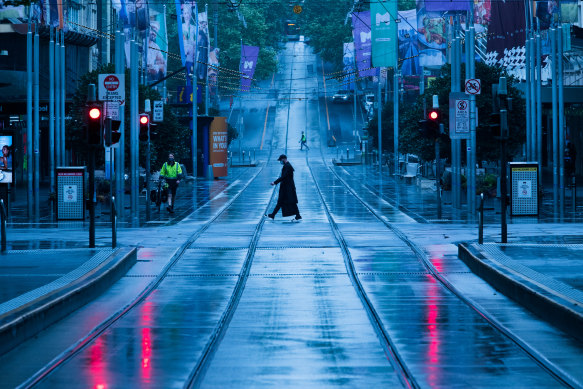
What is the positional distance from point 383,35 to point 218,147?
13.2m

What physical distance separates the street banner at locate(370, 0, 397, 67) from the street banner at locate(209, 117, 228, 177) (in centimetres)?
1210

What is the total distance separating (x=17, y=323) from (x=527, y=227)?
1695 cm

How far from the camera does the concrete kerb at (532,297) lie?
10867 millimetres

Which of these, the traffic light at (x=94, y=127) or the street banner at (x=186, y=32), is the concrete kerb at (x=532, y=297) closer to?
the traffic light at (x=94, y=127)

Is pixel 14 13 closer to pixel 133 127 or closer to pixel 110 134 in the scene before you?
pixel 133 127

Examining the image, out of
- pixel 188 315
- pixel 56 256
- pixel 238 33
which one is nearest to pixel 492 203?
pixel 56 256

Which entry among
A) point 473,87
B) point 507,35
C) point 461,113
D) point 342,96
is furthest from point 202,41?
point 342,96

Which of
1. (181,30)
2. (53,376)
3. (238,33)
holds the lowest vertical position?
(53,376)

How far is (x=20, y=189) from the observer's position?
5119cm

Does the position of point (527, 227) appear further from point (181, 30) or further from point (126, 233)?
point (181, 30)

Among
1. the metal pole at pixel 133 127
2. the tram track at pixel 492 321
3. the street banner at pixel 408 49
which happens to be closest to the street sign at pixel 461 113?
the tram track at pixel 492 321

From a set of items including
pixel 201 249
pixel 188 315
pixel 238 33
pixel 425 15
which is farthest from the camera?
pixel 238 33

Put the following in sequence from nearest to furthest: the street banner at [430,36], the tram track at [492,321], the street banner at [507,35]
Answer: the tram track at [492,321]
the street banner at [507,35]
the street banner at [430,36]

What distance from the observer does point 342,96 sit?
125625 mm
